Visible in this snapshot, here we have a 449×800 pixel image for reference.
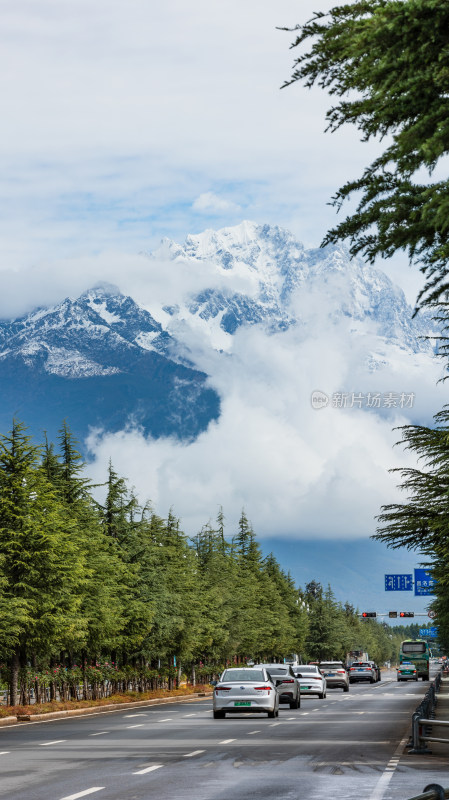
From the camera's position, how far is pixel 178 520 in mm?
76750

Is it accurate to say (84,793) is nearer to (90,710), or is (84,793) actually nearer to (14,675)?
(14,675)

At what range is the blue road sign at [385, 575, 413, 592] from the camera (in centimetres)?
9138

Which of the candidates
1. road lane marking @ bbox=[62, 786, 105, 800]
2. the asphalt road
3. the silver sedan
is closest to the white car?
the silver sedan

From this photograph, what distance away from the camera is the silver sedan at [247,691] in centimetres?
3403

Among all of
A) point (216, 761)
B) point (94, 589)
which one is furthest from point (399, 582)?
point (216, 761)

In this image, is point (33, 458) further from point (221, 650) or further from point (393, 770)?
point (221, 650)

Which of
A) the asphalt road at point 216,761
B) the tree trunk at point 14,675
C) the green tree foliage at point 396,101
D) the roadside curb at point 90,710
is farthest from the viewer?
the tree trunk at point 14,675

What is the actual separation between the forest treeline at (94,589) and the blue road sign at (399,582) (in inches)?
430

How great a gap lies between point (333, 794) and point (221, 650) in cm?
7262

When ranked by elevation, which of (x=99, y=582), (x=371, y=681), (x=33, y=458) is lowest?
(x=371, y=681)

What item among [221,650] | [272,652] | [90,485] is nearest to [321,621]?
[272,652]

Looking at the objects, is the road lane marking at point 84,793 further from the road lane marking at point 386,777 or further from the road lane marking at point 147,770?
the road lane marking at point 386,777

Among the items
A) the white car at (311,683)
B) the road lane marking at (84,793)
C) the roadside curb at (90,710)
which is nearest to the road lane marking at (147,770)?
the road lane marking at (84,793)

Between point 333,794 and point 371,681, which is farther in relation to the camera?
point 371,681
